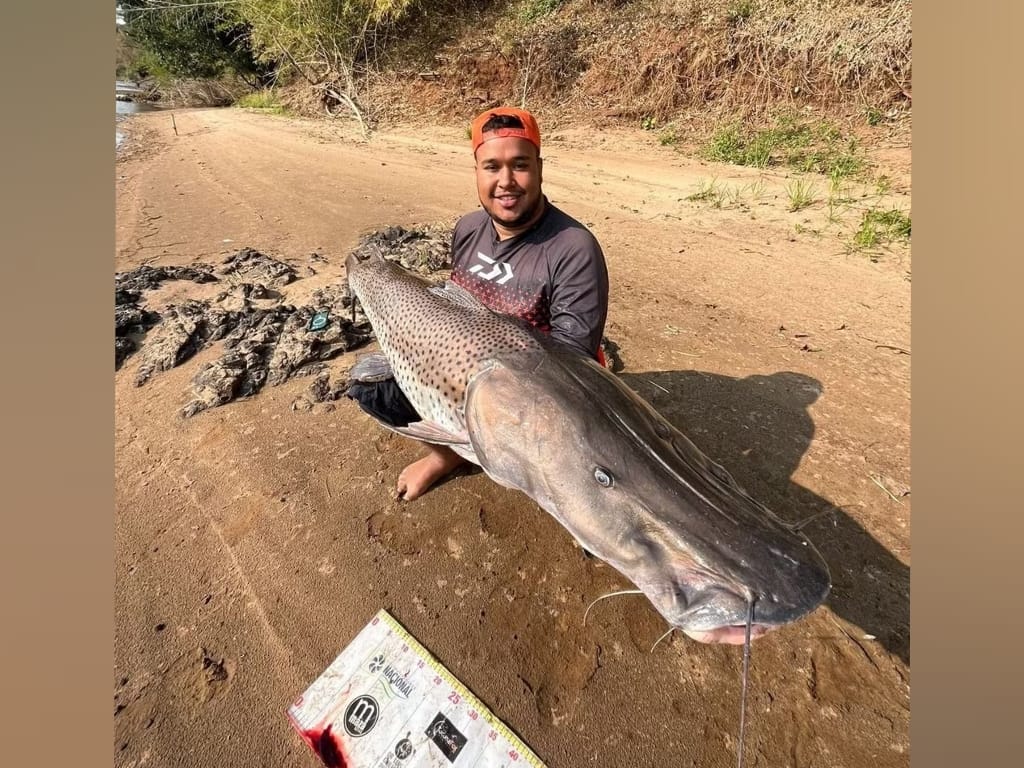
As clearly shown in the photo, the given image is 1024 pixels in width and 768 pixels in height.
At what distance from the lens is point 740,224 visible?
681cm

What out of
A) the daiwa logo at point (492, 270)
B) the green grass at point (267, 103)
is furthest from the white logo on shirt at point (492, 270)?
the green grass at point (267, 103)

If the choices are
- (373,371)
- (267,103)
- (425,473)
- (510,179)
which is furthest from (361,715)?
(267,103)

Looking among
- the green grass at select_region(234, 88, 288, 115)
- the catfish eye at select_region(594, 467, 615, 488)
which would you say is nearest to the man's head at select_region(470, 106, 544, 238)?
the catfish eye at select_region(594, 467, 615, 488)

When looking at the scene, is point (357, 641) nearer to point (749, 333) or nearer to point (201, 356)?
point (201, 356)

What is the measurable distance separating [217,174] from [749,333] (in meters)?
10.9

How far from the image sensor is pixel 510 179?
2.47 meters

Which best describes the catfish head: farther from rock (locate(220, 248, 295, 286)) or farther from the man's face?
rock (locate(220, 248, 295, 286))

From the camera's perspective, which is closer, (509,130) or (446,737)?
(446,737)

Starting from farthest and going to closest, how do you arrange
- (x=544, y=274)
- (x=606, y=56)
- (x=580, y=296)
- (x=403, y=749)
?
(x=606, y=56)
(x=544, y=274)
(x=580, y=296)
(x=403, y=749)

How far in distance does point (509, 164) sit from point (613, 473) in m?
1.63

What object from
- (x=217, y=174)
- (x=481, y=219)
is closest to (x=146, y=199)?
(x=217, y=174)

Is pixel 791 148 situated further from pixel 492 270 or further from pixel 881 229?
pixel 492 270

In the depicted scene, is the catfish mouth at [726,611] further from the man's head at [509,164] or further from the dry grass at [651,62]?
the dry grass at [651,62]

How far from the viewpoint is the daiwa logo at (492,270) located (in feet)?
9.00
